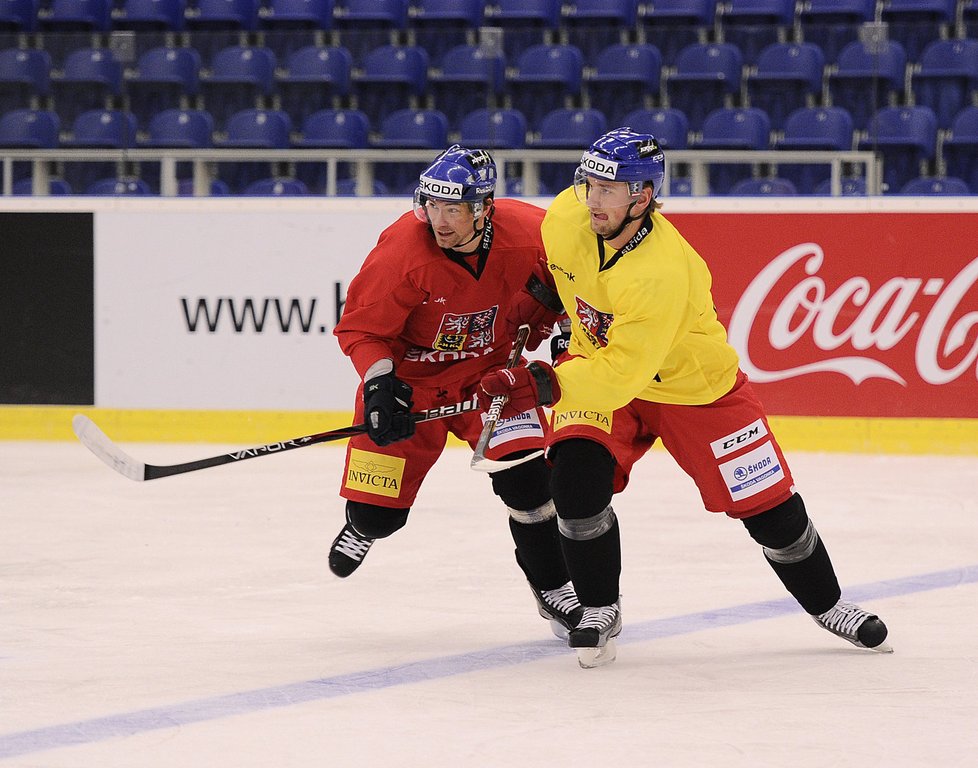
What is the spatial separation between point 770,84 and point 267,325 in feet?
11.1

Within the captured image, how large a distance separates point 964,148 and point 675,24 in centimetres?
201

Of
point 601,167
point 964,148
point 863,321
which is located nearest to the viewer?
point 601,167

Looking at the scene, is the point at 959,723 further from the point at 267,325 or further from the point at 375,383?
the point at 267,325

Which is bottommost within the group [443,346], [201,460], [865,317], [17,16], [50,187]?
[865,317]

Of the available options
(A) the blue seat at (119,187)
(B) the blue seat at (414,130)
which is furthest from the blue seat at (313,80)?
(A) the blue seat at (119,187)

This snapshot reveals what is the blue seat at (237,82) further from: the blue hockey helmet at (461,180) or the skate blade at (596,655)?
the skate blade at (596,655)

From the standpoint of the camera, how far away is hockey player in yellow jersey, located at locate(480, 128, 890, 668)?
120 inches

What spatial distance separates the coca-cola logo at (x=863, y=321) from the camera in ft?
22.8

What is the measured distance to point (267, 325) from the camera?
24.1ft

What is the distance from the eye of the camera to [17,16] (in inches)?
356

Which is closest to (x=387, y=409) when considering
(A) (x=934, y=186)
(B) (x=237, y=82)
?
(A) (x=934, y=186)

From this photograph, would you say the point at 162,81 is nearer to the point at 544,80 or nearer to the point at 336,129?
the point at 336,129

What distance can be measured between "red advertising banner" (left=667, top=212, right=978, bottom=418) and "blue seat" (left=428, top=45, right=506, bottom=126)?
1.79 metres

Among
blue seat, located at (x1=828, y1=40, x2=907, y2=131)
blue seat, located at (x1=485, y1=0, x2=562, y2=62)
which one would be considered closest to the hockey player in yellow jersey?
blue seat, located at (x1=828, y1=40, x2=907, y2=131)
